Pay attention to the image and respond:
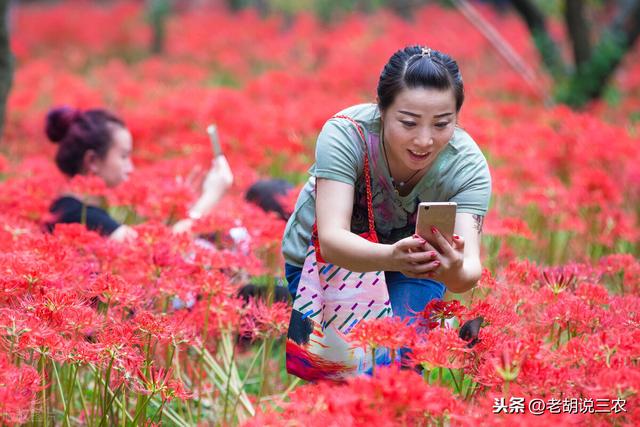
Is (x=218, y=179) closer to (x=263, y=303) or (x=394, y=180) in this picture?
(x=263, y=303)

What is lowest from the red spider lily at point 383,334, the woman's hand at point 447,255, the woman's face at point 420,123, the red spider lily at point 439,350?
the red spider lily at point 439,350

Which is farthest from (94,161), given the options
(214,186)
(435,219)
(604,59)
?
(604,59)

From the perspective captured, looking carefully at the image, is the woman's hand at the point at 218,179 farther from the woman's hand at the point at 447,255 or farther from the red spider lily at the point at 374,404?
the red spider lily at the point at 374,404

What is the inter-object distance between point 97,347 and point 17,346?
0.62 feet

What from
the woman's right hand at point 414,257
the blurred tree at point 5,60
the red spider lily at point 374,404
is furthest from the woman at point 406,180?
the blurred tree at point 5,60

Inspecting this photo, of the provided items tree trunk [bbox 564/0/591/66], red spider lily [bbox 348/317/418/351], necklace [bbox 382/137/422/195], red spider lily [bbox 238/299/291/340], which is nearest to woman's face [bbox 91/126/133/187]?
red spider lily [bbox 238/299/291/340]

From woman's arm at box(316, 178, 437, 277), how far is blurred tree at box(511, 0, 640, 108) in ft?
20.6

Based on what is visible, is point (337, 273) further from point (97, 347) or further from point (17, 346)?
point (17, 346)

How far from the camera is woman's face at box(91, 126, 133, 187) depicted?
3498mm

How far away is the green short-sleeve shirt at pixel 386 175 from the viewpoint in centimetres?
214

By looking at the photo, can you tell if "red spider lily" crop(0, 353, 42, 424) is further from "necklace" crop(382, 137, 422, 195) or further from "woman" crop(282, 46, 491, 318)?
"necklace" crop(382, 137, 422, 195)

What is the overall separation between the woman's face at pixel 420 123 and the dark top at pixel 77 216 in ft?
4.93

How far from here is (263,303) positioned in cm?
264

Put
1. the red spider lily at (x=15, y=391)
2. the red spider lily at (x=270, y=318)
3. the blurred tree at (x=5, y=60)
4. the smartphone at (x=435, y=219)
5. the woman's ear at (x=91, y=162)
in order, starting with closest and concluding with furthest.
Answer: the red spider lily at (x=15, y=391) < the smartphone at (x=435, y=219) < the red spider lily at (x=270, y=318) < the woman's ear at (x=91, y=162) < the blurred tree at (x=5, y=60)
